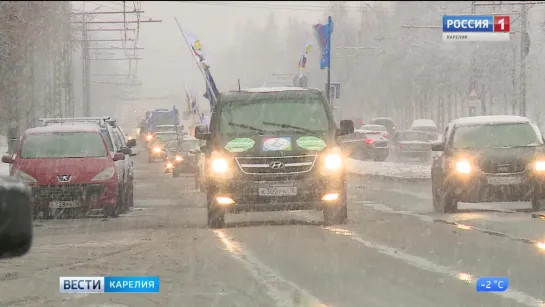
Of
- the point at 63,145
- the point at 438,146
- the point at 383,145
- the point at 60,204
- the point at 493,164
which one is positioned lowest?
the point at 60,204

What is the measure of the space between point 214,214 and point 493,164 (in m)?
5.01

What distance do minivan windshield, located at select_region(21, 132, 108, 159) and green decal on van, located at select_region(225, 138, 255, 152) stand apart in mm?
5168

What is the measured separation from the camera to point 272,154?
1535 cm

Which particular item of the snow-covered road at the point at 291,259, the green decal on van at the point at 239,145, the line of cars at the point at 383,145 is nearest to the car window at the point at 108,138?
the snow-covered road at the point at 291,259

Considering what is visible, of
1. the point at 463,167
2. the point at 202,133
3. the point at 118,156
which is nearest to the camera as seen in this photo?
the point at 202,133

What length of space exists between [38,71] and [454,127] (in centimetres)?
4877

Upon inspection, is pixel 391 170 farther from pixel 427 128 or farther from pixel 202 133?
pixel 427 128

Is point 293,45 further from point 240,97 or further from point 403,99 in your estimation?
point 240,97

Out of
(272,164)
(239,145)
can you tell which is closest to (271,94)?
(239,145)

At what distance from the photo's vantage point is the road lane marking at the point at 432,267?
25.4ft

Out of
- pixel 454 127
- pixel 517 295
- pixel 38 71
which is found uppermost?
pixel 38 71

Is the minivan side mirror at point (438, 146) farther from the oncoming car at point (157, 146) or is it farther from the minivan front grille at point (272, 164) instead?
the oncoming car at point (157, 146)

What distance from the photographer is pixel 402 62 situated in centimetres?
7962

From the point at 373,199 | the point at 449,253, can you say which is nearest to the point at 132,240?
the point at 449,253
